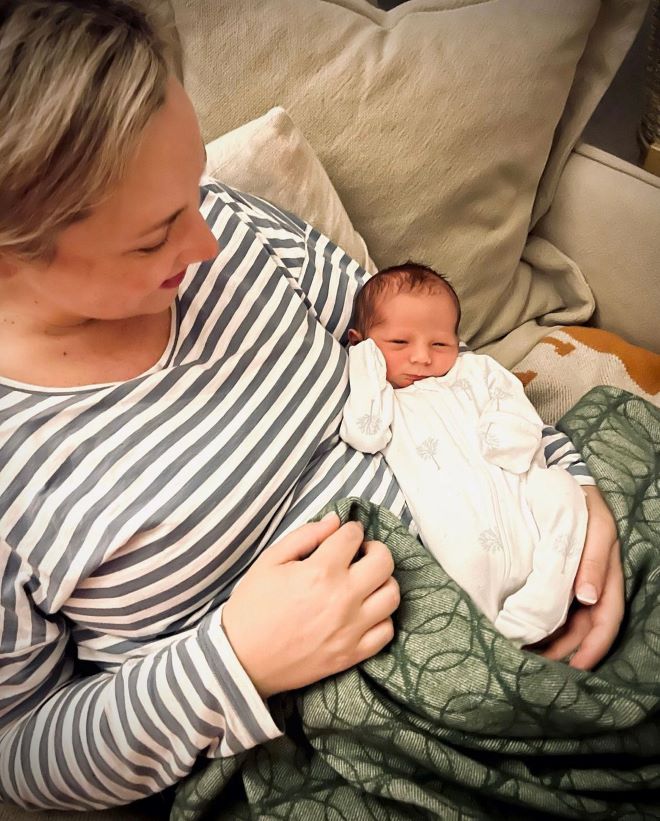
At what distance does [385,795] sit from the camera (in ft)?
2.34

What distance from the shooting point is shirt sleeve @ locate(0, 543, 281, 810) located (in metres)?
0.70

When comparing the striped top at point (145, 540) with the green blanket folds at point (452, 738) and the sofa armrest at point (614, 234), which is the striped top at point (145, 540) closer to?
the green blanket folds at point (452, 738)

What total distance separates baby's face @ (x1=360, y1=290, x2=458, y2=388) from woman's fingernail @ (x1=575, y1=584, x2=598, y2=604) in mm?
377

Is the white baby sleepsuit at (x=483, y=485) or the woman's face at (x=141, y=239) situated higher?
the woman's face at (x=141, y=239)

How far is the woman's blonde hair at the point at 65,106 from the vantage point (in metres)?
0.57

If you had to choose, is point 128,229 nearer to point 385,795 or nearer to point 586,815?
point 385,795

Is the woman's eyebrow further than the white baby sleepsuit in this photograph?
No

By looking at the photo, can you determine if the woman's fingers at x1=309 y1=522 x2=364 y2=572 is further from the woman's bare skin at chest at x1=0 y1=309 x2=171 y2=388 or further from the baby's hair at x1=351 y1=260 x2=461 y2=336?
the baby's hair at x1=351 y1=260 x2=461 y2=336

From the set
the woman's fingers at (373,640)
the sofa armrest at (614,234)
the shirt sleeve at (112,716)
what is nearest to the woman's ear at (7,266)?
the shirt sleeve at (112,716)

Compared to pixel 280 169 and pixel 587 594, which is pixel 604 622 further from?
pixel 280 169

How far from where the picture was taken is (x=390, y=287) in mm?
1068

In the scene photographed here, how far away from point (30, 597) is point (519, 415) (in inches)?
24.2

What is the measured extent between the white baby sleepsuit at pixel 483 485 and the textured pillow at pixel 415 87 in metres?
0.29

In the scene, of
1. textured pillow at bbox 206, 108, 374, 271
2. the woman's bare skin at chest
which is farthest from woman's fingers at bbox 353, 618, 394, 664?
textured pillow at bbox 206, 108, 374, 271
